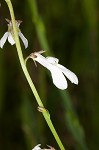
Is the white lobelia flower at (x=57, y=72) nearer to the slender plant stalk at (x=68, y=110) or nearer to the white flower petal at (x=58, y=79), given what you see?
the white flower petal at (x=58, y=79)

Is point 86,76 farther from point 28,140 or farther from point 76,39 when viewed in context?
point 28,140

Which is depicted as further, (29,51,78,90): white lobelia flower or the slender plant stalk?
the slender plant stalk

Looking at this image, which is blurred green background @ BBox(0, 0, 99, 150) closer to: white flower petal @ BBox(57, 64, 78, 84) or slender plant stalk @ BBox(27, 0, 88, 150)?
slender plant stalk @ BBox(27, 0, 88, 150)

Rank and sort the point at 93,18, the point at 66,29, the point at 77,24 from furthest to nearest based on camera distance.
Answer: the point at 77,24 < the point at 66,29 < the point at 93,18

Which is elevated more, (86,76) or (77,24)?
(77,24)

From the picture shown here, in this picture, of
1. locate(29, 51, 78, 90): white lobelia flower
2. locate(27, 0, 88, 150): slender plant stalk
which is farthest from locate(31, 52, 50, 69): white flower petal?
locate(27, 0, 88, 150): slender plant stalk

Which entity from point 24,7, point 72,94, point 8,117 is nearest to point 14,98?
point 8,117
